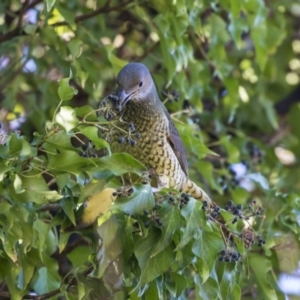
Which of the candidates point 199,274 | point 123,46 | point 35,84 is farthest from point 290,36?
point 199,274

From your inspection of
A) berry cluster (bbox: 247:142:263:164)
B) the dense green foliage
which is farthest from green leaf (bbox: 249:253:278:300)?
berry cluster (bbox: 247:142:263:164)

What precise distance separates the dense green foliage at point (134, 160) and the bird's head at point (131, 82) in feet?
0.56

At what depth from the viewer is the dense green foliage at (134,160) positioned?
2.94m

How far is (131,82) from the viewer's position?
3.85 metres

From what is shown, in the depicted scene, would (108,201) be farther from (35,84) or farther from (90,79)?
(35,84)

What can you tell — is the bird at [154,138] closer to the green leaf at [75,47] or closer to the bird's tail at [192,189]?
the bird's tail at [192,189]

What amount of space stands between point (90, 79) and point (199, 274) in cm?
153

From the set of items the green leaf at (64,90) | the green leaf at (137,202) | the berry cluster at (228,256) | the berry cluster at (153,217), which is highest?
the green leaf at (64,90)

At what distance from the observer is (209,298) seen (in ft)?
10.3

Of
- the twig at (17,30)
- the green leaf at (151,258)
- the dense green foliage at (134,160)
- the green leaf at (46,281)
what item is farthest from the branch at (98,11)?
the green leaf at (151,258)

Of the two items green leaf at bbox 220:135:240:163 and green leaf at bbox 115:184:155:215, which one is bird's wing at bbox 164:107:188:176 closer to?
green leaf at bbox 220:135:240:163

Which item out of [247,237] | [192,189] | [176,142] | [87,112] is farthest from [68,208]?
[192,189]

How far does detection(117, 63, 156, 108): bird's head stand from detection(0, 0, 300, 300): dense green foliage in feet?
0.56

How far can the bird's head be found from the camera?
3809mm
